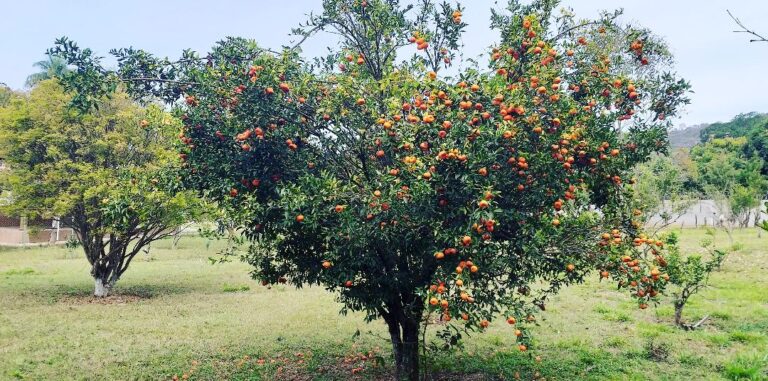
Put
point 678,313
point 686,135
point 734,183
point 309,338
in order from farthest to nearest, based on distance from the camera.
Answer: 1. point 686,135
2. point 734,183
3. point 678,313
4. point 309,338

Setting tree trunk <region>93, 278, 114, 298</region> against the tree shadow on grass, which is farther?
tree trunk <region>93, 278, 114, 298</region>

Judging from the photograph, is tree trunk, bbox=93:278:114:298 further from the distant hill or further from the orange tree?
the distant hill

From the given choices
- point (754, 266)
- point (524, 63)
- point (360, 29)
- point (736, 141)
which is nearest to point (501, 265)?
point (524, 63)

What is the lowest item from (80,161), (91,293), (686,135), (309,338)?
(309,338)

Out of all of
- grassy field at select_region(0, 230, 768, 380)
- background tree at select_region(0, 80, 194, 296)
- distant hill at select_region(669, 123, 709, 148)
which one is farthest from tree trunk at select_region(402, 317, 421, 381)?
distant hill at select_region(669, 123, 709, 148)

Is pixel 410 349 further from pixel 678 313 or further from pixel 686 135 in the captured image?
pixel 686 135

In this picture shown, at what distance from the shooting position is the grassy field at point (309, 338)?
8.27m

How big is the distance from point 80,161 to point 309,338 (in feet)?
28.1

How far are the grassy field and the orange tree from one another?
147 centimetres

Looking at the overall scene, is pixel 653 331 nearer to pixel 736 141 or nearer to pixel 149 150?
pixel 149 150

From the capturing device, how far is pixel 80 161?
14.7 m

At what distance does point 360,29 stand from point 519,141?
278 cm

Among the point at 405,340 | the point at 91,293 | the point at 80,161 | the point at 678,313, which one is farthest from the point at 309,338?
the point at 80,161

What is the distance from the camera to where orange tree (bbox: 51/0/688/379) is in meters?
5.31
